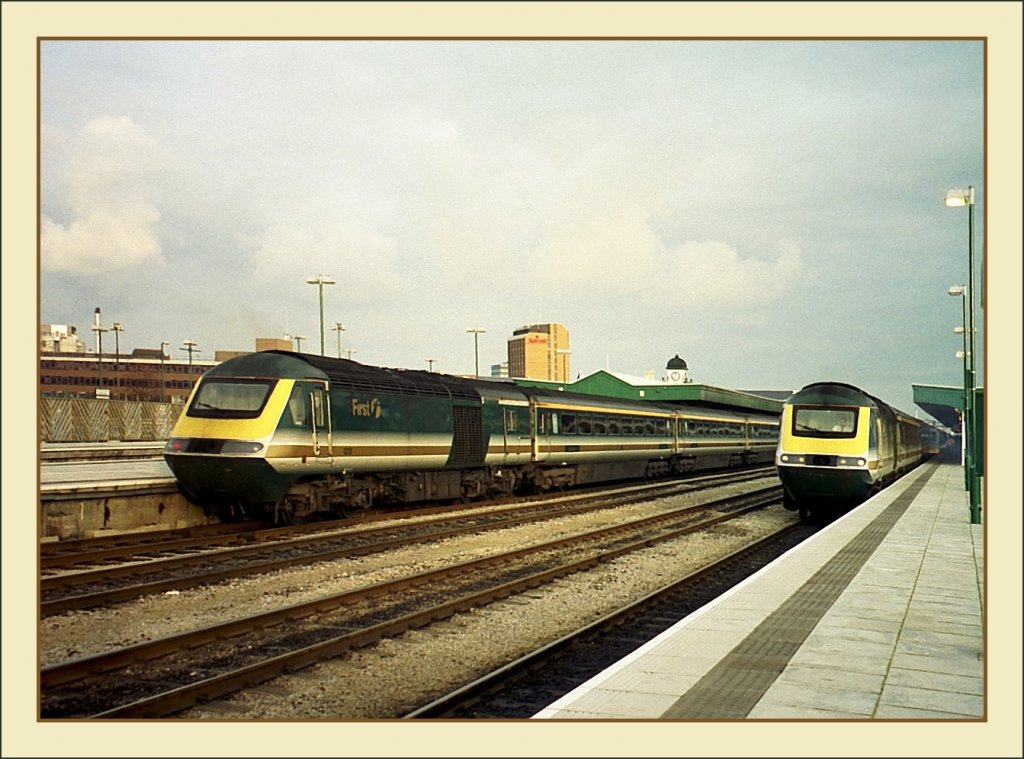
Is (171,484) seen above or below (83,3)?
below

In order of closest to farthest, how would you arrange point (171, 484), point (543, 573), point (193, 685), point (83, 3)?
point (83, 3)
point (193, 685)
point (543, 573)
point (171, 484)

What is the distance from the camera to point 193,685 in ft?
21.7

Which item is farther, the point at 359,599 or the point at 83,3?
the point at 359,599

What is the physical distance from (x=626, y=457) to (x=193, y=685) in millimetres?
26013

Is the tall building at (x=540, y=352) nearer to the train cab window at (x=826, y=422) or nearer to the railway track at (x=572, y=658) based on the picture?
the railway track at (x=572, y=658)

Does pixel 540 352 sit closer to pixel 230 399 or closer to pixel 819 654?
pixel 230 399

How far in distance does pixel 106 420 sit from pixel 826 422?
2879 cm

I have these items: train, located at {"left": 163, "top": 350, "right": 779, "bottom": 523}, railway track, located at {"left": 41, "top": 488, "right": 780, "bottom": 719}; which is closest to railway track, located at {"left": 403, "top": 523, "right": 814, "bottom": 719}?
railway track, located at {"left": 41, "top": 488, "right": 780, "bottom": 719}

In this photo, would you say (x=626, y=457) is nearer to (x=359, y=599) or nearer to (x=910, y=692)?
(x=359, y=599)

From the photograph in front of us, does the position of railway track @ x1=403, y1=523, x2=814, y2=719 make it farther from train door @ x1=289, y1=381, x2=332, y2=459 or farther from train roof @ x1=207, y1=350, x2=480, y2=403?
train roof @ x1=207, y1=350, x2=480, y2=403

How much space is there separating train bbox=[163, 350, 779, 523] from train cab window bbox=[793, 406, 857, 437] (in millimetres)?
8325

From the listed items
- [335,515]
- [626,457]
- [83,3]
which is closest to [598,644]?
[83,3]

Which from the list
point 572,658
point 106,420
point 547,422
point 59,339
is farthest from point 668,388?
point 59,339

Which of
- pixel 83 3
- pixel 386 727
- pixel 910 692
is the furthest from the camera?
pixel 910 692
